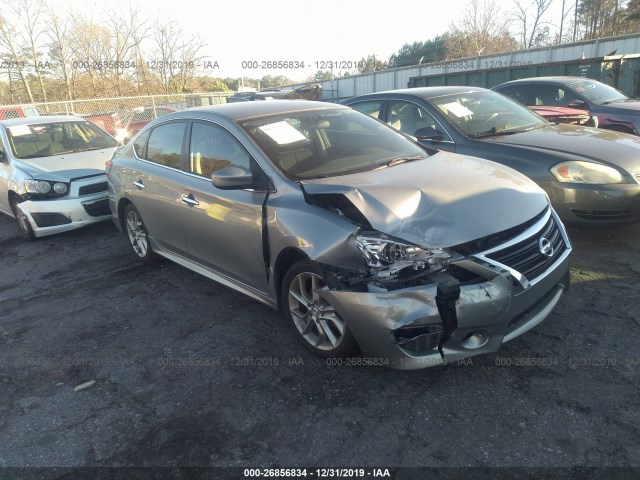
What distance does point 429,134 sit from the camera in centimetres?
504

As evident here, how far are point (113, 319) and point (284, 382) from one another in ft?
6.18

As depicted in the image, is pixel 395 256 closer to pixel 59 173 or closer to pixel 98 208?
pixel 98 208

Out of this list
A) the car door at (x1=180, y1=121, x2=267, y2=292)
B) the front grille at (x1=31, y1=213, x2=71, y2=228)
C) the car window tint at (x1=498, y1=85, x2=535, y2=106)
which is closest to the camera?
the car door at (x1=180, y1=121, x2=267, y2=292)

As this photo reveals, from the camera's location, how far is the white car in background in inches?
240

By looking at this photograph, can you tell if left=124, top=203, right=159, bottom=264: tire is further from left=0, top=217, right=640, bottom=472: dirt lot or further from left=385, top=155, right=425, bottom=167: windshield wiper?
left=385, top=155, right=425, bottom=167: windshield wiper

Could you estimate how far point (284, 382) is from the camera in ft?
9.53

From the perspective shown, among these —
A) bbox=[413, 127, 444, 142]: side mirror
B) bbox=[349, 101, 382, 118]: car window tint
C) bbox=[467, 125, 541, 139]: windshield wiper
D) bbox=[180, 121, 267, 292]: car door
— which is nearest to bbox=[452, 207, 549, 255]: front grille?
bbox=[180, 121, 267, 292]: car door

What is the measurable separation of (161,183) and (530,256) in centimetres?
315

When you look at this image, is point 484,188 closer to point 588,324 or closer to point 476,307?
point 476,307

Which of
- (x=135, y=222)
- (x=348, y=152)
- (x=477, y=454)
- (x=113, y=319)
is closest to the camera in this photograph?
(x=477, y=454)

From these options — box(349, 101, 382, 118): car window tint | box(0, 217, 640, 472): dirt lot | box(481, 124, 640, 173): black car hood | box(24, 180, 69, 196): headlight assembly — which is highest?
box(349, 101, 382, 118): car window tint

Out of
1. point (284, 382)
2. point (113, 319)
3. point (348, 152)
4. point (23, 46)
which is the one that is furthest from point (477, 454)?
point (23, 46)

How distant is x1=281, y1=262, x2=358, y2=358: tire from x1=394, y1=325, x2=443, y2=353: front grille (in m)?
0.36

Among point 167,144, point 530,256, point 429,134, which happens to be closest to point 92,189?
point 167,144
